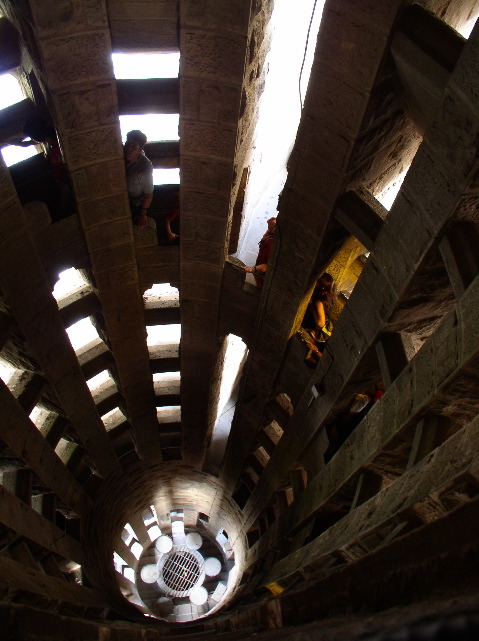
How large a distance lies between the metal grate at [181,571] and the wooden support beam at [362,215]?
16.7m

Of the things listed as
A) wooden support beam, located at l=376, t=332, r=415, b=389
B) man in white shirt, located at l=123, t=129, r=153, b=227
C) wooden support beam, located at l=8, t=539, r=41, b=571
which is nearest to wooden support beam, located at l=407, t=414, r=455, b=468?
wooden support beam, located at l=376, t=332, r=415, b=389

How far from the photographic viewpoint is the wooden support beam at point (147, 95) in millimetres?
7281

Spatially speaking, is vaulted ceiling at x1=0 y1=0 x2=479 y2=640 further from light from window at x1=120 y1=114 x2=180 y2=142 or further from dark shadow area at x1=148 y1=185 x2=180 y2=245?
dark shadow area at x1=148 y1=185 x2=180 y2=245

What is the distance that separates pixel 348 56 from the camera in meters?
5.89

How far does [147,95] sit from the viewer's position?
289 inches

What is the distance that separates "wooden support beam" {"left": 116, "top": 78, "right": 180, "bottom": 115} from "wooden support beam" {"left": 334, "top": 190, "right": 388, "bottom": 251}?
2622 mm

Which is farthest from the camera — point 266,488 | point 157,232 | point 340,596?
point 266,488

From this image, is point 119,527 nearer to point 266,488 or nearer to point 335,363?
point 266,488

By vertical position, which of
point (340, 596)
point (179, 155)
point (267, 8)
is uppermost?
point (267, 8)

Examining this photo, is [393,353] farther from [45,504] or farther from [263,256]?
[45,504]

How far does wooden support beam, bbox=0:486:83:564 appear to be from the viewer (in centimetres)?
792

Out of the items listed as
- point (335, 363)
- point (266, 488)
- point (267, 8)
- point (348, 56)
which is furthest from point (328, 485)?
point (267, 8)

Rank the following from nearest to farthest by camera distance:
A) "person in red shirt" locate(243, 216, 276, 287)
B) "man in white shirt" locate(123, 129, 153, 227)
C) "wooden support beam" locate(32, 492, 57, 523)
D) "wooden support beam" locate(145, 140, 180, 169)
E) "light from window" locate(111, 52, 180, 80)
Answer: "light from window" locate(111, 52, 180, 80) < "man in white shirt" locate(123, 129, 153, 227) < "wooden support beam" locate(145, 140, 180, 169) < "person in red shirt" locate(243, 216, 276, 287) < "wooden support beam" locate(32, 492, 57, 523)

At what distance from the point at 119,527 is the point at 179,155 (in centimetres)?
1244
